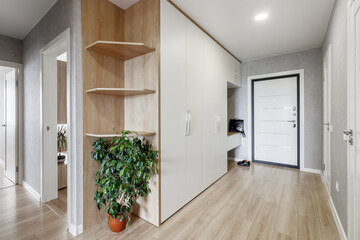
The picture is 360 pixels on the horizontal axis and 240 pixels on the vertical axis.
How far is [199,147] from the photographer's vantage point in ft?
8.21

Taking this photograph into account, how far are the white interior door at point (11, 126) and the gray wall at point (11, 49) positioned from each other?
9.3 inches

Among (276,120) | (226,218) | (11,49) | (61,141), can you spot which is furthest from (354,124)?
(11,49)

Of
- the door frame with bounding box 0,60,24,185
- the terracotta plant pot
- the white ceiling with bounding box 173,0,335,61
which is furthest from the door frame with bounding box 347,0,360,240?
the door frame with bounding box 0,60,24,185

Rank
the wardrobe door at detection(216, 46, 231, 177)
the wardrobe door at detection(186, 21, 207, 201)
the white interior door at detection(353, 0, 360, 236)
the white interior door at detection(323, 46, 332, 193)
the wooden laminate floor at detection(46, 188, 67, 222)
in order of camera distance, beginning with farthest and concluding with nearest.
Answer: the wardrobe door at detection(216, 46, 231, 177) → the white interior door at detection(323, 46, 332, 193) → the wardrobe door at detection(186, 21, 207, 201) → the wooden laminate floor at detection(46, 188, 67, 222) → the white interior door at detection(353, 0, 360, 236)

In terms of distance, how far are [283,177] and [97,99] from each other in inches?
135

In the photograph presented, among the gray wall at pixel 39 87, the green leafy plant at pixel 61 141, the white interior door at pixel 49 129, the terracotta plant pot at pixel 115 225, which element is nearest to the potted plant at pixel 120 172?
the terracotta plant pot at pixel 115 225

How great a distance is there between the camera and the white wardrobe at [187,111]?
190cm

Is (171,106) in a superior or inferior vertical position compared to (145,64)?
inferior

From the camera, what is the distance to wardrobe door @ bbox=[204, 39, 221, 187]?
8.93 ft

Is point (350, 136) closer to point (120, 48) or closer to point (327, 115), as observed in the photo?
point (327, 115)

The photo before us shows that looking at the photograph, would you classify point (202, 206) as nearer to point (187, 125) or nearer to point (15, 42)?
point (187, 125)

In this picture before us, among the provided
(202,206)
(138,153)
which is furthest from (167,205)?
(138,153)

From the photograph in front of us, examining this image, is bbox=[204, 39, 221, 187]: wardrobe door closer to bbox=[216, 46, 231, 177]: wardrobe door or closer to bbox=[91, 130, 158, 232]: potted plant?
bbox=[216, 46, 231, 177]: wardrobe door

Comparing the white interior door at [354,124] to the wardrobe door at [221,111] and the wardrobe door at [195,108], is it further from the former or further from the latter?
the wardrobe door at [221,111]
